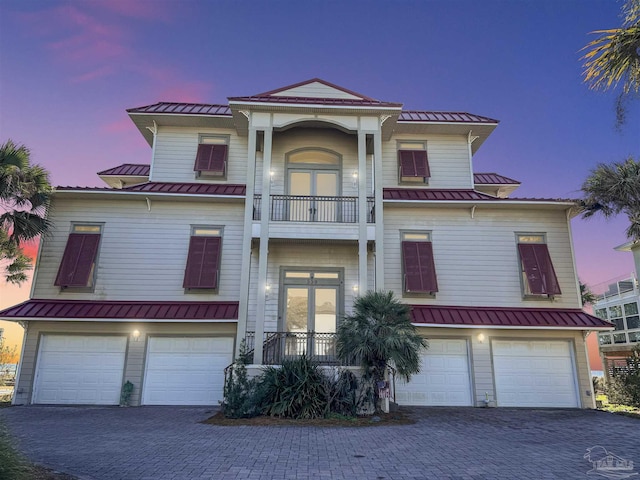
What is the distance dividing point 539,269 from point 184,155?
44.2ft

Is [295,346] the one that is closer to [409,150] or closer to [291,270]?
[291,270]

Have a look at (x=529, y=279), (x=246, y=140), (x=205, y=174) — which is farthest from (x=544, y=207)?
(x=205, y=174)

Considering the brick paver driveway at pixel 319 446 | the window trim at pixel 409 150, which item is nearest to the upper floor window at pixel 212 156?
the window trim at pixel 409 150

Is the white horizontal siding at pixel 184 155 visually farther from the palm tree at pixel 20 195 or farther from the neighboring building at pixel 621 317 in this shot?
the neighboring building at pixel 621 317

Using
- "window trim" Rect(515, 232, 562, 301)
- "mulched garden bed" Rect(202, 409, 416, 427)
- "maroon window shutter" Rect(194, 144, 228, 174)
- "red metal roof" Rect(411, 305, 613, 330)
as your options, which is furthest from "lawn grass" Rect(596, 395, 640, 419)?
"maroon window shutter" Rect(194, 144, 228, 174)

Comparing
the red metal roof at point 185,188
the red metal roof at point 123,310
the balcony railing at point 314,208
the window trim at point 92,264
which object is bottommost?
the red metal roof at point 123,310

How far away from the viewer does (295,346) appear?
11.7 metres

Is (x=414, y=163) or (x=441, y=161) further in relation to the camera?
(x=441, y=161)

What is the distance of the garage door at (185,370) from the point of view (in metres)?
11.6

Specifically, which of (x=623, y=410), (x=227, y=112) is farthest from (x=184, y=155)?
(x=623, y=410)

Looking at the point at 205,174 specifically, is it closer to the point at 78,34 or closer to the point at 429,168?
the point at 78,34

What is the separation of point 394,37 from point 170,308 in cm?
1643

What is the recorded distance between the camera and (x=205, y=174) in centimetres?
1380

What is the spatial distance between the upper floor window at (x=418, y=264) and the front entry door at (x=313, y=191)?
2770 mm
